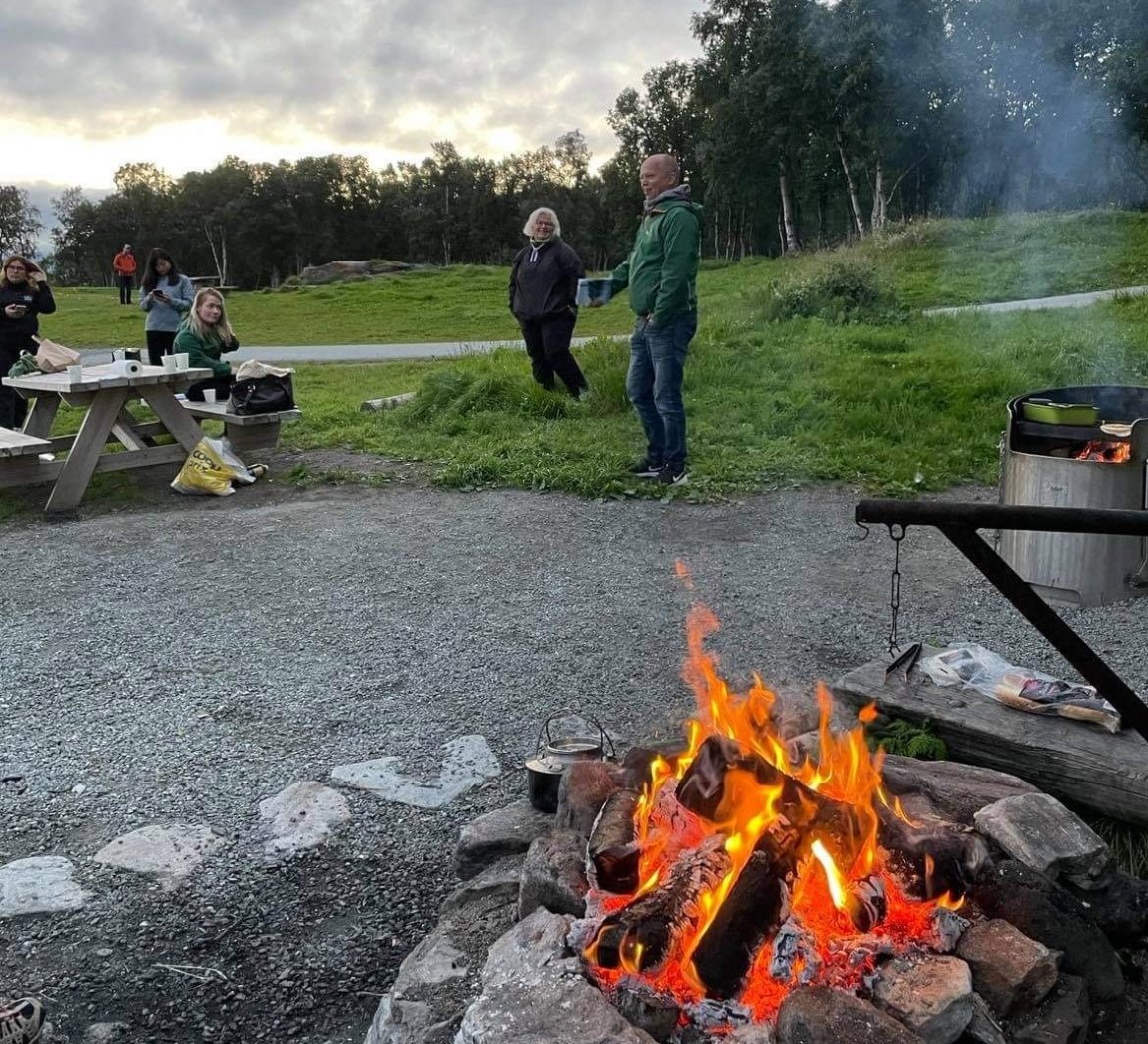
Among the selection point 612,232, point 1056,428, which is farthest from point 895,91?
point 612,232

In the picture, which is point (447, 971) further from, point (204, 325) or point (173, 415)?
point (204, 325)

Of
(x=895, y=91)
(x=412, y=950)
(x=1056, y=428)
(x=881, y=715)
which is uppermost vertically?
(x=895, y=91)

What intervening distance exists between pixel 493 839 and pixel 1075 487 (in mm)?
2496

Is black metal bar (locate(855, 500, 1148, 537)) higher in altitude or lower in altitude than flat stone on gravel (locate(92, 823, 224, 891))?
higher

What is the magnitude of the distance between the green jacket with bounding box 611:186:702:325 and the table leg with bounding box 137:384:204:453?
3300 mm

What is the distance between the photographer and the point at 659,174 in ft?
21.3

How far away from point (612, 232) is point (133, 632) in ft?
182

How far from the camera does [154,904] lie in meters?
2.67

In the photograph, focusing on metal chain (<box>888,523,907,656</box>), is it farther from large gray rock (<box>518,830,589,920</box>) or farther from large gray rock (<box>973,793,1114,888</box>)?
large gray rock (<box>518,830,589,920</box>)

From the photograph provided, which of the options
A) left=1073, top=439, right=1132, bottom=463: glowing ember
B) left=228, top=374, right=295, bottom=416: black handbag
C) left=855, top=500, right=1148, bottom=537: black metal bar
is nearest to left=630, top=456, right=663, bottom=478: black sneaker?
left=228, top=374, right=295, bottom=416: black handbag

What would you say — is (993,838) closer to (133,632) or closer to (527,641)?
(527,641)

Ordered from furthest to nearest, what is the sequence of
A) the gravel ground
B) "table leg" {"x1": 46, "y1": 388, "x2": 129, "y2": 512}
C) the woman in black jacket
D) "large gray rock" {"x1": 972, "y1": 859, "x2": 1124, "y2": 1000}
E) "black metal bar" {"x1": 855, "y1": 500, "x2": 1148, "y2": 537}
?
the woman in black jacket, "table leg" {"x1": 46, "y1": 388, "x2": 129, "y2": 512}, the gravel ground, "large gray rock" {"x1": 972, "y1": 859, "x2": 1124, "y2": 1000}, "black metal bar" {"x1": 855, "y1": 500, "x2": 1148, "y2": 537}

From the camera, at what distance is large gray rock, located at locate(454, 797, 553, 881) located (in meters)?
2.69

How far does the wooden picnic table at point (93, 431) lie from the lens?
270 inches
